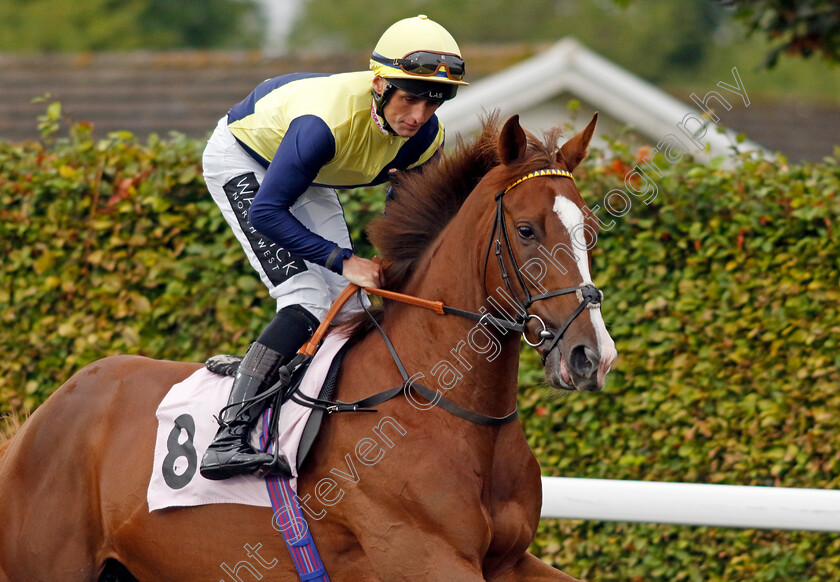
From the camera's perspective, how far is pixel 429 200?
3383 mm

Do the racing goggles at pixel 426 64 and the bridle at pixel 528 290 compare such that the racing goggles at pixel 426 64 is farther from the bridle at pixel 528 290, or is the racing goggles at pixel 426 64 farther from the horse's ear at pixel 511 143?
the bridle at pixel 528 290

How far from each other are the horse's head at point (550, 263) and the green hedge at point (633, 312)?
5.01ft

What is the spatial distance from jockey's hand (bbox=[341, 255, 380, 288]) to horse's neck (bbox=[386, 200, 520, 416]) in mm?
197

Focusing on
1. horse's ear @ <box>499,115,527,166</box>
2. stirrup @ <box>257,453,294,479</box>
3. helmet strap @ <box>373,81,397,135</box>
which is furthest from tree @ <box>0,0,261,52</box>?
horse's ear @ <box>499,115,527,166</box>

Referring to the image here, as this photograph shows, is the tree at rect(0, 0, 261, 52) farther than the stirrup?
Yes

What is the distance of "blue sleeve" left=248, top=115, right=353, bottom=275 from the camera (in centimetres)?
325

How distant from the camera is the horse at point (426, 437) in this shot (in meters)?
2.95

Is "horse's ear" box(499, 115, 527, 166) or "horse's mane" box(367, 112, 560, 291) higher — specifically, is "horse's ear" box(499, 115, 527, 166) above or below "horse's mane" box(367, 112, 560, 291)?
above

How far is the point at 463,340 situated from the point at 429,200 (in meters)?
0.54

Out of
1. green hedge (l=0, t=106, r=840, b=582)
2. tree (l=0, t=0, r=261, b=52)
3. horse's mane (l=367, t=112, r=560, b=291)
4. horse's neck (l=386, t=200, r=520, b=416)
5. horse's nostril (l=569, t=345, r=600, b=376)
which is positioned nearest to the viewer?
horse's nostril (l=569, t=345, r=600, b=376)

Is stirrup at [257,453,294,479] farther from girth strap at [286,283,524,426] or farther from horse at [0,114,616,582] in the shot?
girth strap at [286,283,524,426]

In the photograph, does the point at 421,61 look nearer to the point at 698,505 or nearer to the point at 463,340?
the point at 463,340

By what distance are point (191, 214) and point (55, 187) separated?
2.59 feet

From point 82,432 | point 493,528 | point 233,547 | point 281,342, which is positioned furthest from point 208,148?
point 493,528
